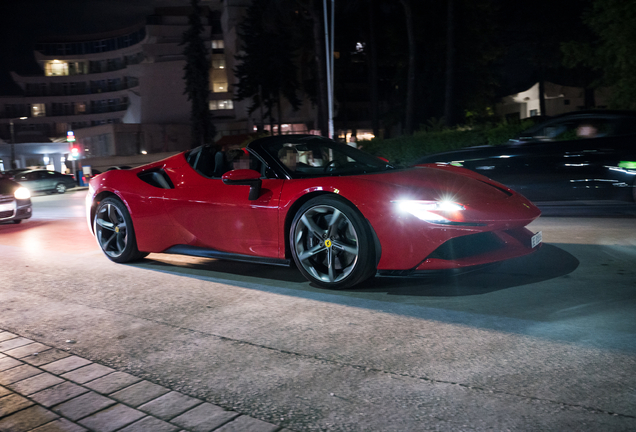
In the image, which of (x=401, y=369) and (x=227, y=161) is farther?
(x=227, y=161)

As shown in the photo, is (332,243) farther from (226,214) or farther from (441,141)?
(441,141)

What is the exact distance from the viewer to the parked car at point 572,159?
29.1 ft

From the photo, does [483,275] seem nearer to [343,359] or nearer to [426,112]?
[343,359]

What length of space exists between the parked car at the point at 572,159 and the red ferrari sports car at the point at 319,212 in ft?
13.9

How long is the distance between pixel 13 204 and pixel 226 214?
8767 mm

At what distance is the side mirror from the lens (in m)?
5.05

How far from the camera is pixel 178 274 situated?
5.98 m

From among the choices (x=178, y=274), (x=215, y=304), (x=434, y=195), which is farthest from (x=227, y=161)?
(x=434, y=195)

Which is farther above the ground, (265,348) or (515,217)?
(515,217)

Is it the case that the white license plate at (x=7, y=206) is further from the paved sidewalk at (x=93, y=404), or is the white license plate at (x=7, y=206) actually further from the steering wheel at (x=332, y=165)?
the paved sidewalk at (x=93, y=404)

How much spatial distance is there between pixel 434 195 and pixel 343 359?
175cm

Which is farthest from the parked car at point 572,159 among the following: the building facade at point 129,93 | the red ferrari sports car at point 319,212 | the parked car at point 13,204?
the building facade at point 129,93

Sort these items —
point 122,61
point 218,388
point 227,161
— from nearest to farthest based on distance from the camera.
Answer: point 218,388
point 227,161
point 122,61

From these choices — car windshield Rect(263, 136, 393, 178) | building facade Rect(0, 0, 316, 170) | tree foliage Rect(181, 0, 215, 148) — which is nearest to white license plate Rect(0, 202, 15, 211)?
car windshield Rect(263, 136, 393, 178)
